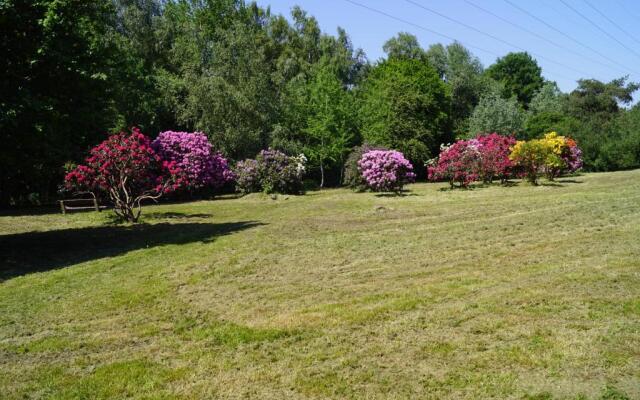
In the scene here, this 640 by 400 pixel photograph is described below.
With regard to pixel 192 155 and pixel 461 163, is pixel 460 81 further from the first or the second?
pixel 192 155

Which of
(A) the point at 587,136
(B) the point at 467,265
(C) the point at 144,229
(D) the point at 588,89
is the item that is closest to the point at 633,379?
(B) the point at 467,265

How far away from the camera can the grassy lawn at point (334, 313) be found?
4.52 meters

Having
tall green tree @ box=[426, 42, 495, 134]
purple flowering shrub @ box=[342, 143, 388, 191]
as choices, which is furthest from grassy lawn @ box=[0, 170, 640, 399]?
tall green tree @ box=[426, 42, 495, 134]

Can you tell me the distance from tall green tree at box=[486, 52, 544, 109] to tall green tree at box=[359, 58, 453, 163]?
2410 centimetres

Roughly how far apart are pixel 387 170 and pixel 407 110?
13505 millimetres

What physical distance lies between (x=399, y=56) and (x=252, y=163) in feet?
91.2

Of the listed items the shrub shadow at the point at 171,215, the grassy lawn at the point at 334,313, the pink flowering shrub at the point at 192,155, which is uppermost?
the pink flowering shrub at the point at 192,155

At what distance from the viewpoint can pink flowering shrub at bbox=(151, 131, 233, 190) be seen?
87.5 feet

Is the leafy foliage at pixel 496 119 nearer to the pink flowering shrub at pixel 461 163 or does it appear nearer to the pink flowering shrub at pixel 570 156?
the pink flowering shrub at pixel 570 156

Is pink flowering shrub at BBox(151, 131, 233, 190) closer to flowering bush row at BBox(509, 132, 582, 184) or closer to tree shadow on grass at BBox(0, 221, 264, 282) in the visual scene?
tree shadow on grass at BBox(0, 221, 264, 282)

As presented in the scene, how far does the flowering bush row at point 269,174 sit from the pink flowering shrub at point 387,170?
4.58 m

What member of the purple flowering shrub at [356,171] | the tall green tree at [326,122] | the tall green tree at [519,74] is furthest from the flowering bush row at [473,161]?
the tall green tree at [519,74]

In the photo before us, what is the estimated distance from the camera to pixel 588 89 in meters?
51.7

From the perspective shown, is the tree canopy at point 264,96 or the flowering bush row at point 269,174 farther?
the flowering bush row at point 269,174
